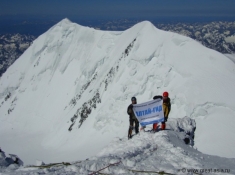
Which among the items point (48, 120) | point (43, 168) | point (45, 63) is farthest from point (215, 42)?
point (43, 168)

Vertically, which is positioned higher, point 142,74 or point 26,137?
point 142,74

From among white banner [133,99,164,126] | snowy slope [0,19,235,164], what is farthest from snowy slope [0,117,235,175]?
snowy slope [0,19,235,164]

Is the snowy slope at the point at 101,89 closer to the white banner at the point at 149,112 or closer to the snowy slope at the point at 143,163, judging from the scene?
the white banner at the point at 149,112

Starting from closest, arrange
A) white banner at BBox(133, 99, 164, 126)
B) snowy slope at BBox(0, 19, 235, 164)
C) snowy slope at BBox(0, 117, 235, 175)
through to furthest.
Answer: snowy slope at BBox(0, 117, 235, 175)
white banner at BBox(133, 99, 164, 126)
snowy slope at BBox(0, 19, 235, 164)

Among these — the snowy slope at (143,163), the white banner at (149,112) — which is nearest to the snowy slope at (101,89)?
the white banner at (149,112)

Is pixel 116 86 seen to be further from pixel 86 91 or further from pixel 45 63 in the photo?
pixel 45 63

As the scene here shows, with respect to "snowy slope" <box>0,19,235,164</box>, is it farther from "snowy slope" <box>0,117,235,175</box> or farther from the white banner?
"snowy slope" <box>0,117,235,175</box>
